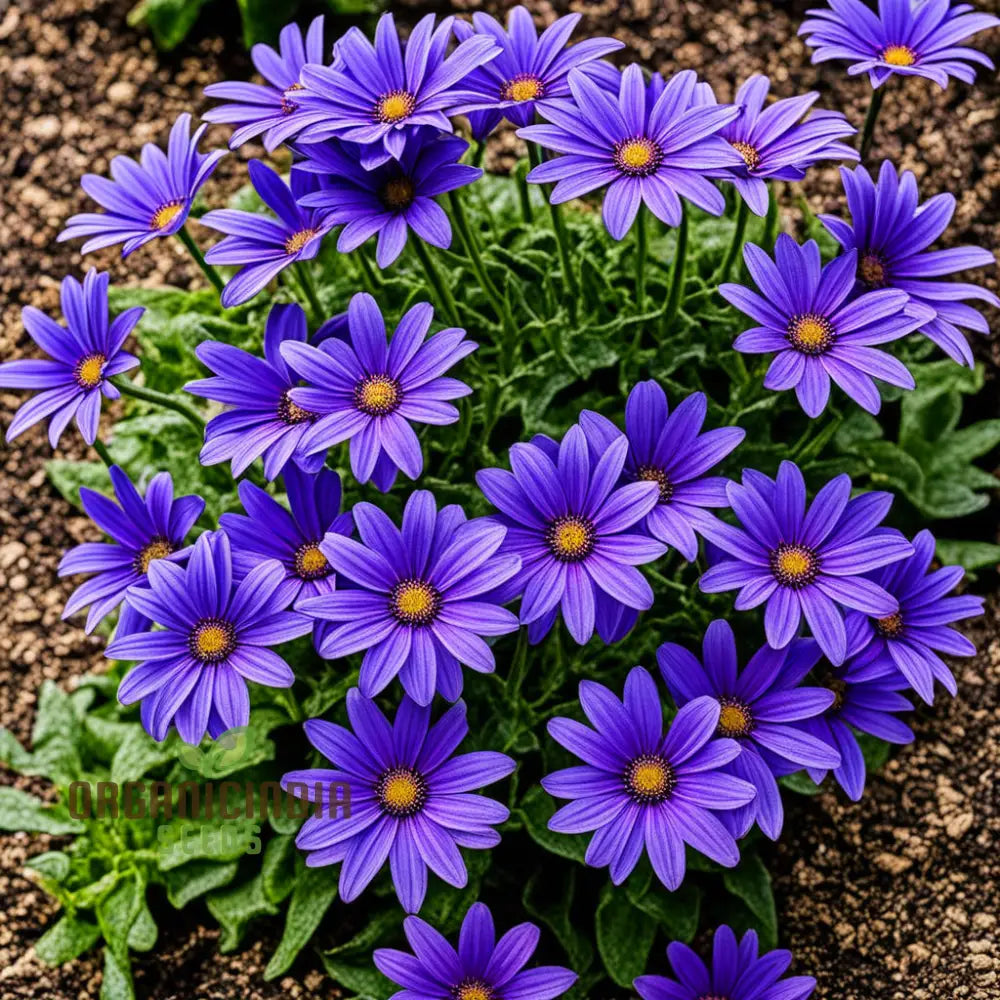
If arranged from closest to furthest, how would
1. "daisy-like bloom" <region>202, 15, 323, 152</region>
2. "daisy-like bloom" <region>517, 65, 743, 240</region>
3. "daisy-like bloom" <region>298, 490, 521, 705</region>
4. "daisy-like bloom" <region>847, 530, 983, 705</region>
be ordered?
"daisy-like bloom" <region>298, 490, 521, 705</region> → "daisy-like bloom" <region>517, 65, 743, 240</region> → "daisy-like bloom" <region>847, 530, 983, 705</region> → "daisy-like bloom" <region>202, 15, 323, 152</region>

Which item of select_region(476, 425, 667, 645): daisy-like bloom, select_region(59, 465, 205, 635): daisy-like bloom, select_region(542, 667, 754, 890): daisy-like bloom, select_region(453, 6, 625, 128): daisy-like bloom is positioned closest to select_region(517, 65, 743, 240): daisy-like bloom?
select_region(453, 6, 625, 128): daisy-like bloom

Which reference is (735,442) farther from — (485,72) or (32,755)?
(32,755)

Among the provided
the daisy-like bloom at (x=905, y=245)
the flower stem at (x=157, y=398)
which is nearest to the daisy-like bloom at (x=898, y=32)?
the daisy-like bloom at (x=905, y=245)

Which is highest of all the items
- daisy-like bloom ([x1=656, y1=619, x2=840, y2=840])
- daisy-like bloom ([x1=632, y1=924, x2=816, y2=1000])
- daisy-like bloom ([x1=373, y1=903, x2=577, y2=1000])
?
daisy-like bloom ([x1=656, y1=619, x2=840, y2=840])

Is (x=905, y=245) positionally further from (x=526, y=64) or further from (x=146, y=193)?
(x=146, y=193)

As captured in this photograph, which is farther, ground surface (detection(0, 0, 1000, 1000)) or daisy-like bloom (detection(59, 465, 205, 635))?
ground surface (detection(0, 0, 1000, 1000))

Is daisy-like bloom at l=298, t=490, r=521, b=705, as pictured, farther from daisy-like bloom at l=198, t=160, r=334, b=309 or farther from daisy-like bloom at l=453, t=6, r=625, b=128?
daisy-like bloom at l=453, t=6, r=625, b=128

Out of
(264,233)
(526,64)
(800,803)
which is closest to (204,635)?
(264,233)
